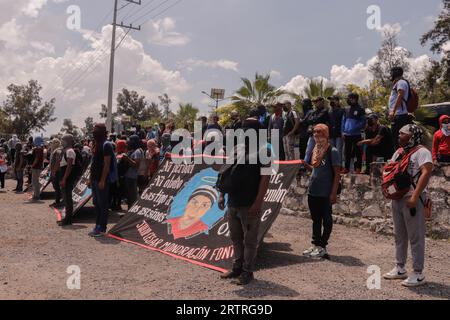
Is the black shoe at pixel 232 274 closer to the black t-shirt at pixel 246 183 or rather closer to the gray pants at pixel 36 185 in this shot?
the black t-shirt at pixel 246 183

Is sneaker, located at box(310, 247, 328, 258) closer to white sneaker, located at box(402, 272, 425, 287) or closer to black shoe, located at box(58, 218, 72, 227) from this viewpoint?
white sneaker, located at box(402, 272, 425, 287)

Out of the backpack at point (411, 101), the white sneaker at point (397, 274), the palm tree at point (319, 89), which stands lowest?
the white sneaker at point (397, 274)

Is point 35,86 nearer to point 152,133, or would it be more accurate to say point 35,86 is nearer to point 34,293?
point 152,133

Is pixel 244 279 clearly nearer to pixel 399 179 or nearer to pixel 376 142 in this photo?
pixel 399 179

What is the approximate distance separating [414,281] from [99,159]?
547 centimetres

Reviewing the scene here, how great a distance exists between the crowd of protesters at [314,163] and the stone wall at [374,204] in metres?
0.46

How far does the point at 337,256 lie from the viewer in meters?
6.20

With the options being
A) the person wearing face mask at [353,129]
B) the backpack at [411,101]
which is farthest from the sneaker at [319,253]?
the person wearing face mask at [353,129]

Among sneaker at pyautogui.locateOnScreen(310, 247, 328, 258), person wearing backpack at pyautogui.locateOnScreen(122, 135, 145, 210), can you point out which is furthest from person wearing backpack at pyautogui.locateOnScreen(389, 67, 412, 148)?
person wearing backpack at pyautogui.locateOnScreen(122, 135, 145, 210)

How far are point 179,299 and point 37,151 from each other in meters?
10.2

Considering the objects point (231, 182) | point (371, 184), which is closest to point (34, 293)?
point (231, 182)

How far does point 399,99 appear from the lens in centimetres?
697

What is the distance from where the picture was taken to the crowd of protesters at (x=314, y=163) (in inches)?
189

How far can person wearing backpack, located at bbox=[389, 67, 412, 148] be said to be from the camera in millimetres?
6997
